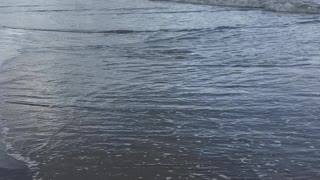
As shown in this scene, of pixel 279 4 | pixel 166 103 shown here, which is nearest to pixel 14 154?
pixel 166 103

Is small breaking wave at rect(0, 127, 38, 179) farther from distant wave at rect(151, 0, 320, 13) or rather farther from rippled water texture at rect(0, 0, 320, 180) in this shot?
distant wave at rect(151, 0, 320, 13)

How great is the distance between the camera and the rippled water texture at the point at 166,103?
456 centimetres

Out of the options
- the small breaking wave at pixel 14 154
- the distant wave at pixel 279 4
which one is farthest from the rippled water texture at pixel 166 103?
the distant wave at pixel 279 4

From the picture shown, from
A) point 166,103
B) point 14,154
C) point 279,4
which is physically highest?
point 279,4

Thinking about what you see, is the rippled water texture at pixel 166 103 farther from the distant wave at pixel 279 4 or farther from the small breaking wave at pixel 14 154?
the distant wave at pixel 279 4

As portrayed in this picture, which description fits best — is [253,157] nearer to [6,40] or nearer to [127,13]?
[6,40]

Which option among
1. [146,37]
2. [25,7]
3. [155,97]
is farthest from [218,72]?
[25,7]

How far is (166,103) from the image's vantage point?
6.38 meters

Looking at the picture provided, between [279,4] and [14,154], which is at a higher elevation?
[279,4]

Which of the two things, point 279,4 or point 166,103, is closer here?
point 166,103

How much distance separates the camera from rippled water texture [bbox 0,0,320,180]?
4559 millimetres

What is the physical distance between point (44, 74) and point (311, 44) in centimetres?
527

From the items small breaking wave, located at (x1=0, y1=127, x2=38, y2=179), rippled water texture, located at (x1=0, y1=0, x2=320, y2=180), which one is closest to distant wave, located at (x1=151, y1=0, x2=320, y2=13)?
rippled water texture, located at (x1=0, y1=0, x2=320, y2=180)

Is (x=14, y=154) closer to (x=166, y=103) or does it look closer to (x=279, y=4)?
(x=166, y=103)
